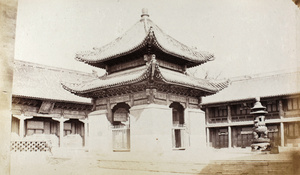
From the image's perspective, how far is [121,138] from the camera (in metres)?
15.3

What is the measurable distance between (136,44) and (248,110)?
15215mm

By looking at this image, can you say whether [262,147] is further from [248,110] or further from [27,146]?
[248,110]

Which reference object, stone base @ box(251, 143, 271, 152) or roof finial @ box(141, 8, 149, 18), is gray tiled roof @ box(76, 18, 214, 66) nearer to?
roof finial @ box(141, 8, 149, 18)

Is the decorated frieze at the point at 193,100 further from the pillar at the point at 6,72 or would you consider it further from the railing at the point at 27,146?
the pillar at the point at 6,72

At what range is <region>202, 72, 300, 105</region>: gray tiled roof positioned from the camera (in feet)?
86.0

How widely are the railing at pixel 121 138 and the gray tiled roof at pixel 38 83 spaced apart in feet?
21.3

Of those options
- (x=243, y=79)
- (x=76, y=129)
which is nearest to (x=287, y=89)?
(x=243, y=79)

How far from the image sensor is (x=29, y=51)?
9.13 m

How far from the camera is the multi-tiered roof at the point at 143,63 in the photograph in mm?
14312

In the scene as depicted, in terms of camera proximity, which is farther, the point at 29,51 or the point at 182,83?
the point at 182,83

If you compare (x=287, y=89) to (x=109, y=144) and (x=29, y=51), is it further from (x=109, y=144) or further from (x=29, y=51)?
(x=29, y=51)

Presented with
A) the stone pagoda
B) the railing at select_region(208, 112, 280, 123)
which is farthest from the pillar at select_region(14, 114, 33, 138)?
the railing at select_region(208, 112, 280, 123)

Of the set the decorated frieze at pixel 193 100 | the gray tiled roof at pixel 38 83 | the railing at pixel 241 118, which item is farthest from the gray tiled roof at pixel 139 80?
the railing at pixel 241 118

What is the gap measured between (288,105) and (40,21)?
21298 millimetres
